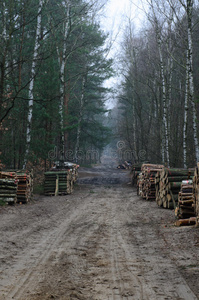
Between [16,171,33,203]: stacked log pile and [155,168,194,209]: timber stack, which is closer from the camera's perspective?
[155,168,194,209]: timber stack

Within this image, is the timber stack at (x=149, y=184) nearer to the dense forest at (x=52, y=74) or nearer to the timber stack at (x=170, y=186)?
the timber stack at (x=170, y=186)

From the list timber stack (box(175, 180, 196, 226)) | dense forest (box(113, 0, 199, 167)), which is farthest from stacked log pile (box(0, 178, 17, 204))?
dense forest (box(113, 0, 199, 167))

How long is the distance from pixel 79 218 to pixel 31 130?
1020 cm

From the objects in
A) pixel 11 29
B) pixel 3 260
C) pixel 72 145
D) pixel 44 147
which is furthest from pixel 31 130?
pixel 72 145

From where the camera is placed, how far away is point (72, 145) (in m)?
44.3

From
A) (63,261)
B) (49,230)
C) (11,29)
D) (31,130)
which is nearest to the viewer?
(63,261)

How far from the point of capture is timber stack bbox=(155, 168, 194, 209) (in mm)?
12125

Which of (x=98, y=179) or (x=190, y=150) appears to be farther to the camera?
(x=98, y=179)

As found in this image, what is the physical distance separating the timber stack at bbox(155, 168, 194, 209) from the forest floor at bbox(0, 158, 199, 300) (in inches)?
64.4

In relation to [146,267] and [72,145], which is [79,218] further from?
[72,145]

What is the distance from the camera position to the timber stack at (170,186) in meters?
12.1

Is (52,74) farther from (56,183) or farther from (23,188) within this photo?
(23,188)

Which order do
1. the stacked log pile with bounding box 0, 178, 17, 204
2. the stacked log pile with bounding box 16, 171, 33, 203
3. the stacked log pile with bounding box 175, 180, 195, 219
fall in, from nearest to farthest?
the stacked log pile with bounding box 175, 180, 195, 219 < the stacked log pile with bounding box 0, 178, 17, 204 < the stacked log pile with bounding box 16, 171, 33, 203

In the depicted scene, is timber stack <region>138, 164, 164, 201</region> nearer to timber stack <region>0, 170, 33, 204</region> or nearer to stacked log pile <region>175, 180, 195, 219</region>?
stacked log pile <region>175, 180, 195, 219</region>
